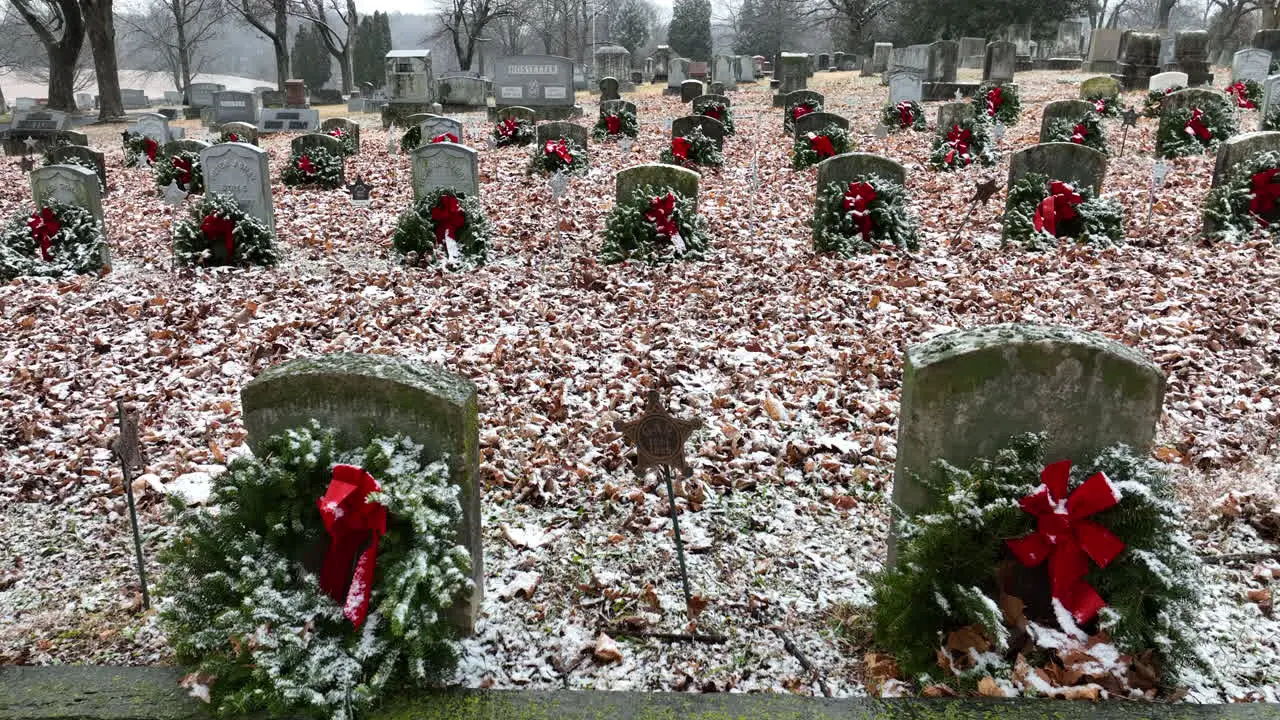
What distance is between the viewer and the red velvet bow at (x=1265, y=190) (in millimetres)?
8516

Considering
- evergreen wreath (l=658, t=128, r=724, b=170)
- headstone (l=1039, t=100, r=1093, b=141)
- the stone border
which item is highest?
headstone (l=1039, t=100, r=1093, b=141)

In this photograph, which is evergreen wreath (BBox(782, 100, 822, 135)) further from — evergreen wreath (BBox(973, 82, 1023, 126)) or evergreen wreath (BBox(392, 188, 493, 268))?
evergreen wreath (BBox(392, 188, 493, 268))

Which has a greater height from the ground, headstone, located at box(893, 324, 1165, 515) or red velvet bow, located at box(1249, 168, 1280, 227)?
red velvet bow, located at box(1249, 168, 1280, 227)

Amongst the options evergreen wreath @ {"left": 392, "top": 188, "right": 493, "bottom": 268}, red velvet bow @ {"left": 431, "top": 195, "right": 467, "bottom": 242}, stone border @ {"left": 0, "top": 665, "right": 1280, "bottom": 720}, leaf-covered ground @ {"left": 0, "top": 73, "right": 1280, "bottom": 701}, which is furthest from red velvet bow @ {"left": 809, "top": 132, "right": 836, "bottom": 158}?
stone border @ {"left": 0, "top": 665, "right": 1280, "bottom": 720}

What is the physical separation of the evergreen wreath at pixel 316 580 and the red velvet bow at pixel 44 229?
812 cm

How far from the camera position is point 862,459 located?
5027mm

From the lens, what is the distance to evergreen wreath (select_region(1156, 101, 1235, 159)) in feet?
43.2

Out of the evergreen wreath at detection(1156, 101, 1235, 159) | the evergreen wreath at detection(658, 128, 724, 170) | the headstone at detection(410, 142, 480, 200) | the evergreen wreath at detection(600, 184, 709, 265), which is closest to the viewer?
the evergreen wreath at detection(600, 184, 709, 265)

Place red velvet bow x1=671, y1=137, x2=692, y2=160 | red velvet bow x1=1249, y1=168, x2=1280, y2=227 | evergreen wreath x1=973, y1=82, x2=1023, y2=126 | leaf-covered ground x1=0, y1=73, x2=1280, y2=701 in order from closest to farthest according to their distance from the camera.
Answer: leaf-covered ground x1=0, y1=73, x2=1280, y2=701
red velvet bow x1=1249, y1=168, x2=1280, y2=227
red velvet bow x1=671, y1=137, x2=692, y2=160
evergreen wreath x1=973, y1=82, x2=1023, y2=126

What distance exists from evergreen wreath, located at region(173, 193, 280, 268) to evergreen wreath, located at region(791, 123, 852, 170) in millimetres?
8532

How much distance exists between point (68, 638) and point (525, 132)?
52.8 ft

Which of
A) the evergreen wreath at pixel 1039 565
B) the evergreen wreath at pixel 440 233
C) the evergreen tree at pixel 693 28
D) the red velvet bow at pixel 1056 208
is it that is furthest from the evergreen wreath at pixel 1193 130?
the evergreen tree at pixel 693 28

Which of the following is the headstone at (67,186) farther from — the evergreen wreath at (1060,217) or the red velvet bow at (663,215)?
the evergreen wreath at (1060,217)

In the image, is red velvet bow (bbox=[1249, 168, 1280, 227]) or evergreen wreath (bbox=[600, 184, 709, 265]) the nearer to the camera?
red velvet bow (bbox=[1249, 168, 1280, 227])
